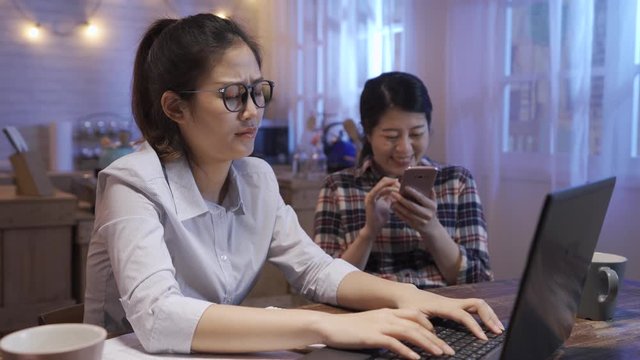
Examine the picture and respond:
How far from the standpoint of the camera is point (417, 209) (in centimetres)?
167

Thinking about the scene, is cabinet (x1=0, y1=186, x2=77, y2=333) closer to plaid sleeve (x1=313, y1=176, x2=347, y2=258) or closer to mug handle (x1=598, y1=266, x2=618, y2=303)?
plaid sleeve (x1=313, y1=176, x2=347, y2=258)

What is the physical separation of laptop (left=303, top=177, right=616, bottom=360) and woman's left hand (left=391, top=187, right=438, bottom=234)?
0.68 metres

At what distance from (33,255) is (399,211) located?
2.20 m

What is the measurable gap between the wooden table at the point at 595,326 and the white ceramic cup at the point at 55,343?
576 millimetres

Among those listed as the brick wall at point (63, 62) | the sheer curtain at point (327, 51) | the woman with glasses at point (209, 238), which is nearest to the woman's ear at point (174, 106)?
the woman with glasses at point (209, 238)

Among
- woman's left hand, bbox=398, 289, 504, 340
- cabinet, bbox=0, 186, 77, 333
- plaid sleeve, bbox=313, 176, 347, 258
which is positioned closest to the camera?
woman's left hand, bbox=398, 289, 504, 340

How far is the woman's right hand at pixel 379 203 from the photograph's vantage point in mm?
1697

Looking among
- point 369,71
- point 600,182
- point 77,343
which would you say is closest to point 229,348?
point 77,343

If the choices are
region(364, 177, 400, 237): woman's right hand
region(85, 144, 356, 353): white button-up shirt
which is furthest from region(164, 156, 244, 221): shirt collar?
region(364, 177, 400, 237): woman's right hand

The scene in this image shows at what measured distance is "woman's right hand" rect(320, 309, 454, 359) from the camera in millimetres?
933

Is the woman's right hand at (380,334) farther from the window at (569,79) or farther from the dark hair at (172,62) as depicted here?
the window at (569,79)

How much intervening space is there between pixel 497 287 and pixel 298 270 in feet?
1.45

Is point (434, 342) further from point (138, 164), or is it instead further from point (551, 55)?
point (551, 55)

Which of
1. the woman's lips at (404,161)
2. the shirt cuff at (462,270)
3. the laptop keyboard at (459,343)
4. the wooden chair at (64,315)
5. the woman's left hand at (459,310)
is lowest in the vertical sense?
the shirt cuff at (462,270)
